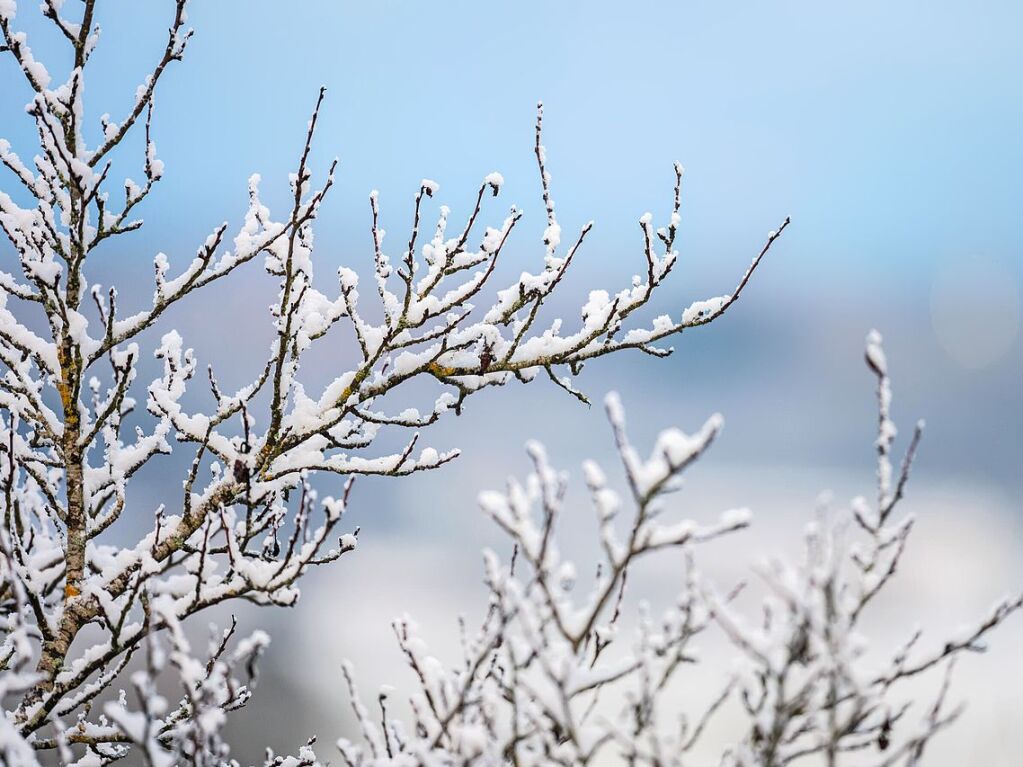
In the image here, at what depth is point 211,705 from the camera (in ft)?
9.89

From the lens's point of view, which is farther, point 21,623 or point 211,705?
point 211,705

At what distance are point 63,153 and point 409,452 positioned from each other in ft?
7.76

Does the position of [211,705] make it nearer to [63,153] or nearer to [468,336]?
[468,336]

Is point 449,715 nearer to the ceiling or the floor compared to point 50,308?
nearer to the floor

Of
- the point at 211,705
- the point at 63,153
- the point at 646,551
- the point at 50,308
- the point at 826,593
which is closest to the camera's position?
the point at 826,593

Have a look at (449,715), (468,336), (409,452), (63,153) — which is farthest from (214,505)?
(449,715)

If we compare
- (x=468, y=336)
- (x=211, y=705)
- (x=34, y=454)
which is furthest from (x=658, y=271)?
(x=34, y=454)

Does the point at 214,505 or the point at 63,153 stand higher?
the point at 63,153

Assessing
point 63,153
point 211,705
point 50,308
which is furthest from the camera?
point 50,308

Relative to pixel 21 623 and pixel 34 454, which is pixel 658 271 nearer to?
pixel 21 623

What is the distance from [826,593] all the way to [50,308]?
418 centimetres

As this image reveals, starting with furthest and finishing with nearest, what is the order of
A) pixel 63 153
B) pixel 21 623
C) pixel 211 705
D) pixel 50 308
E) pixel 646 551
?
pixel 50 308 → pixel 63 153 → pixel 211 705 → pixel 21 623 → pixel 646 551

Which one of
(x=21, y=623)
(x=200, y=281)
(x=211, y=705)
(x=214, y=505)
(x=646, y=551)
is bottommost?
(x=646, y=551)

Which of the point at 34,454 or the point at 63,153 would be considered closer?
the point at 63,153
